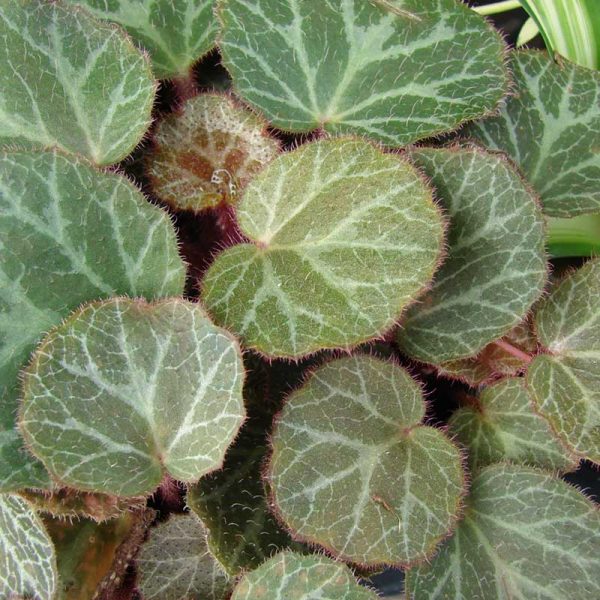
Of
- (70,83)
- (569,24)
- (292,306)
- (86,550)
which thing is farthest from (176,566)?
(569,24)

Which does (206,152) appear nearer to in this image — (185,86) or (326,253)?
(185,86)

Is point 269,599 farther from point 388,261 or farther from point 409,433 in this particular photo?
point 388,261

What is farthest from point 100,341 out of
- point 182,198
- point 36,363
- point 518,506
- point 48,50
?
point 518,506

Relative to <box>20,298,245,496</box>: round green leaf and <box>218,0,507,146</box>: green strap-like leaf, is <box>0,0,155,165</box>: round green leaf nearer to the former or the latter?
<box>218,0,507,146</box>: green strap-like leaf

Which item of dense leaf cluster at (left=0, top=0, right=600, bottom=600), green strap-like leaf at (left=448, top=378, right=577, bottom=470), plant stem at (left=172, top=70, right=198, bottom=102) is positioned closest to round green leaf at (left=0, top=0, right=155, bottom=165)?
dense leaf cluster at (left=0, top=0, right=600, bottom=600)

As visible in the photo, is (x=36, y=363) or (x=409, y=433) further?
(x=409, y=433)

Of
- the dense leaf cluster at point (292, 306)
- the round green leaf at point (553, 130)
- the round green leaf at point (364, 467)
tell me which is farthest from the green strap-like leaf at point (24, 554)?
the round green leaf at point (553, 130)
